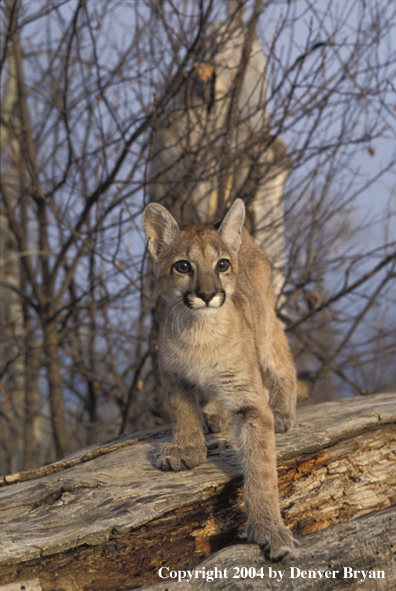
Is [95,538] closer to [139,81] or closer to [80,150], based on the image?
[139,81]

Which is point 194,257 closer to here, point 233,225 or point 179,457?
point 233,225

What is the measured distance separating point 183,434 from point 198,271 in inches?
44.8

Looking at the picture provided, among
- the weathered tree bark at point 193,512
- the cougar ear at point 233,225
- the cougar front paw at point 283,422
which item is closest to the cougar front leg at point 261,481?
the weathered tree bark at point 193,512

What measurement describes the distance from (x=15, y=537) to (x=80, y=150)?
4.75 meters

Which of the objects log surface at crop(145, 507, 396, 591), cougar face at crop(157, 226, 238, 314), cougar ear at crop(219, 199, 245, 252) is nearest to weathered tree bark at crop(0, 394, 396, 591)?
log surface at crop(145, 507, 396, 591)

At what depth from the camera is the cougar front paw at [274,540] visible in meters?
2.92

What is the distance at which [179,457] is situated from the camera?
138 inches

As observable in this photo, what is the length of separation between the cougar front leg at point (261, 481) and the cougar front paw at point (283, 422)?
0.69 meters

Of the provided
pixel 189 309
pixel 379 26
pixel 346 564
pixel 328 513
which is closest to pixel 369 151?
pixel 379 26

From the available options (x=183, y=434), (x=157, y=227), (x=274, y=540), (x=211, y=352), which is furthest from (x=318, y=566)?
(x=157, y=227)

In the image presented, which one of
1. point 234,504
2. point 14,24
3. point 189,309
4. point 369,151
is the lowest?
point 234,504

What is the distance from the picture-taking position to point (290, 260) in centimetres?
605

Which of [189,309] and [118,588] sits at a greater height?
[189,309]

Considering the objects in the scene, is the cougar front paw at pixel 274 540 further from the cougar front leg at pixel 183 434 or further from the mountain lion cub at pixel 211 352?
the cougar front leg at pixel 183 434
